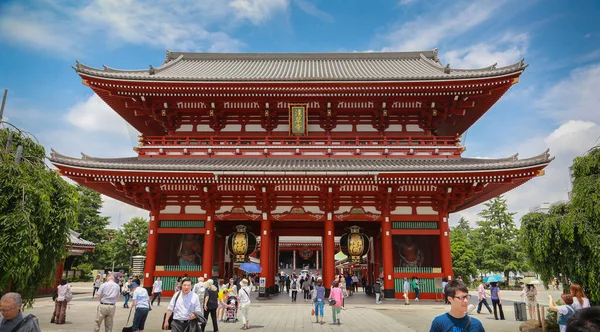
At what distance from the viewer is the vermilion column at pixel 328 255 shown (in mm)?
18875

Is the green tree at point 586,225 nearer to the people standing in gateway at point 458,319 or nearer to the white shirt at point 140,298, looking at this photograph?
the people standing in gateway at point 458,319

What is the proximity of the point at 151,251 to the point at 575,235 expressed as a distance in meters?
17.5

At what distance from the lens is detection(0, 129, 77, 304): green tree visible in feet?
21.6

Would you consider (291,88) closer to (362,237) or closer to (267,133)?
(267,133)

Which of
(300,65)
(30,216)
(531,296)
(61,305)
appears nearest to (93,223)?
(300,65)

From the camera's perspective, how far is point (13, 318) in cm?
450

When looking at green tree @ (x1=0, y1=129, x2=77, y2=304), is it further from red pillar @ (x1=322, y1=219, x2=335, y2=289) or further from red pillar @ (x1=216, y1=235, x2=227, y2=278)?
red pillar @ (x1=216, y1=235, x2=227, y2=278)

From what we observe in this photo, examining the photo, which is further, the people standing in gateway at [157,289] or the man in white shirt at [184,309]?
the people standing in gateway at [157,289]

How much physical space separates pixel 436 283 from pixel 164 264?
1375 centimetres

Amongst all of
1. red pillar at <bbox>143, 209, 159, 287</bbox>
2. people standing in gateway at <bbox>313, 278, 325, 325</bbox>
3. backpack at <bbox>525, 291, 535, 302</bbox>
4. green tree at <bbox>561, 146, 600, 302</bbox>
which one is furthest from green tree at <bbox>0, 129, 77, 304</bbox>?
backpack at <bbox>525, 291, 535, 302</bbox>

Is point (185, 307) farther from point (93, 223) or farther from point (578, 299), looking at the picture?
point (93, 223)

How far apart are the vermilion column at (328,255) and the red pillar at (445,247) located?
5492 mm

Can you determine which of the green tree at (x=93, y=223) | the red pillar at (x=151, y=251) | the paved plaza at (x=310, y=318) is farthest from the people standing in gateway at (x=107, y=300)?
the green tree at (x=93, y=223)

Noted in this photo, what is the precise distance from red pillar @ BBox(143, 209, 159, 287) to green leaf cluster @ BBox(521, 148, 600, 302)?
1628 centimetres
